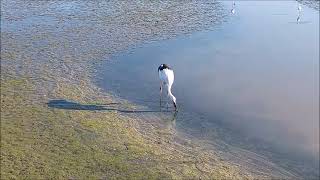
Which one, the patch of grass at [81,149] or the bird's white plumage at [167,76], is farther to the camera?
the bird's white plumage at [167,76]

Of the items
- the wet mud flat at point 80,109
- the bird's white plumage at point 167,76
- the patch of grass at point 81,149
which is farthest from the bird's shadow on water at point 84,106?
the bird's white plumage at point 167,76

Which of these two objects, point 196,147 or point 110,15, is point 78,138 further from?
point 110,15

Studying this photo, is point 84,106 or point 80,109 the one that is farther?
point 84,106

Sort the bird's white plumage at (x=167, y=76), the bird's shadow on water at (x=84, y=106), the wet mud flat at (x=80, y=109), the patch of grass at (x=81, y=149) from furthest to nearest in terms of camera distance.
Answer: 1. the bird's white plumage at (x=167, y=76)
2. the bird's shadow on water at (x=84, y=106)
3. the wet mud flat at (x=80, y=109)
4. the patch of grass at (x=81, y=149)

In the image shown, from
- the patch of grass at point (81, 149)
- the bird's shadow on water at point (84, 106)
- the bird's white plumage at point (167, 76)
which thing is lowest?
the bird's shadow on water at point (84, 106)

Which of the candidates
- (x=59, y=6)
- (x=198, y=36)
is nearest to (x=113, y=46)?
(x=198, y=36)

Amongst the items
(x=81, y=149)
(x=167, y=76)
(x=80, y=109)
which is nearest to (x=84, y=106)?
(x=80, y=109)

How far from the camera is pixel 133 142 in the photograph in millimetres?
13812

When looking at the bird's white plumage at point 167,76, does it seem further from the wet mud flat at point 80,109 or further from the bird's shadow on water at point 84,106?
the wet mud flat at point 80,109

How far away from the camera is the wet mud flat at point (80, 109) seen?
12.6 metres

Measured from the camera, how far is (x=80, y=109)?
15.8 m

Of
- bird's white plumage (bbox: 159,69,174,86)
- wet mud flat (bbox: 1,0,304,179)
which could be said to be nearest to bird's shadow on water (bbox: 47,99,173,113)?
wet mud flat (bbox: 1,0,304,179)

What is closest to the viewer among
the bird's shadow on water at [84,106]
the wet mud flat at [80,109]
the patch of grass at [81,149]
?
the patch of grass at [81,149]

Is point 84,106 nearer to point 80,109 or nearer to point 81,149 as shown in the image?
point 80,109
